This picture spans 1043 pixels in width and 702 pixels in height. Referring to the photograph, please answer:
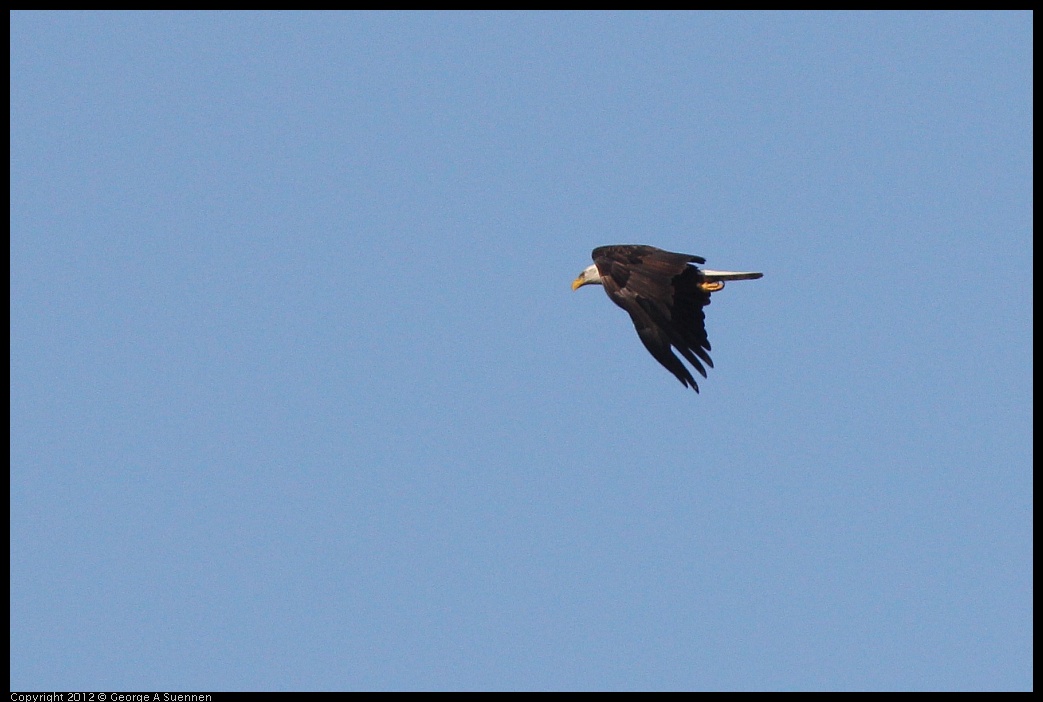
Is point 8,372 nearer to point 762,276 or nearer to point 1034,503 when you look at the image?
point 762,276

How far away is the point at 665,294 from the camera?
2738 cm

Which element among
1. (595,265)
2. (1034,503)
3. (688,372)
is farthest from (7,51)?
(1034,503)

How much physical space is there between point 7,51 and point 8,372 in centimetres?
517

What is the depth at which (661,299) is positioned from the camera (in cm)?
2728

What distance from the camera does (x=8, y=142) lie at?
3055 centimetres

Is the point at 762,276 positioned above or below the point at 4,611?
above

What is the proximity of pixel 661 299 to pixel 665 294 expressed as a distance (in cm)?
13

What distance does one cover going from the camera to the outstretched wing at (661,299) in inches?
1061

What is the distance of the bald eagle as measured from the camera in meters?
27.0

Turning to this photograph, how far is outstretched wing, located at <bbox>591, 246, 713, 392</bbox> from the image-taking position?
88.4 ft

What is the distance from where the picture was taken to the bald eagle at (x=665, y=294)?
2698cm
